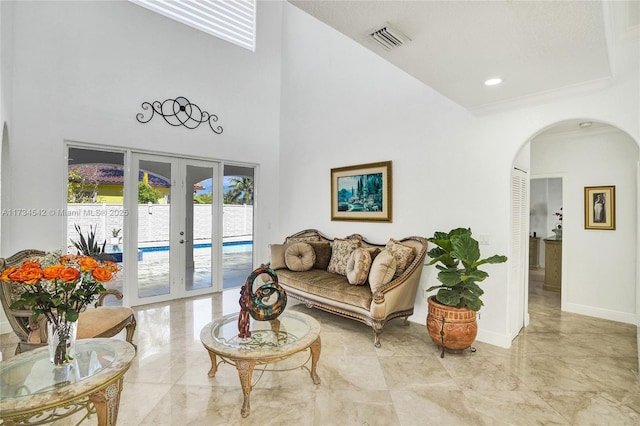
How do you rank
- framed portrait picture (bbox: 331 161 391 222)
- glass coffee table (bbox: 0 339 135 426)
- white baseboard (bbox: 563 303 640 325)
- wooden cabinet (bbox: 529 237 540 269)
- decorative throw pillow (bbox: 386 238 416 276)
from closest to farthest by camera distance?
glass coffee table (bbox: 0 339 135 426) < decorative throw pillow (bbox: 386 238 416 276) < white baseboard (bbox: 563 303 640 325) < framed portrait picture (bbox: 331 161 391 222) < wooden cabinet (bbox: 529 237 540 269)

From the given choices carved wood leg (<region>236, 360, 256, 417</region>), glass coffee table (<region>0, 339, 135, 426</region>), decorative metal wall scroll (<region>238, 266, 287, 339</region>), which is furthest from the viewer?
decorative metal wall scroll (<region>238, 266, 287, 339</region>)

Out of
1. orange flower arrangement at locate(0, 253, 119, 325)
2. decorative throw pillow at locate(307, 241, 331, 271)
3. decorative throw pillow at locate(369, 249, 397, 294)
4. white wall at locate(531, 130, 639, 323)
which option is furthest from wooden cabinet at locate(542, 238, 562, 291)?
orange flower arrangement at locate(0, 253, 119, 325)

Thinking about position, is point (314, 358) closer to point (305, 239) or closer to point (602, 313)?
point (305, 239)

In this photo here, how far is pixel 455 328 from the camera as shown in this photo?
2.91 metres

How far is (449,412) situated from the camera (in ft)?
7.02

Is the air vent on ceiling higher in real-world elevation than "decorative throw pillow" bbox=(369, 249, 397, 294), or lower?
higher

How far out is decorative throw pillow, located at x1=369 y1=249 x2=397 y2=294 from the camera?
11.0 ft

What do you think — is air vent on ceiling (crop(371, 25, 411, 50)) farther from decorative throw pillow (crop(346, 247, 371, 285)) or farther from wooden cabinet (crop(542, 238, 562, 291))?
wooden cabinet (crop(542, 238, 562, 291))

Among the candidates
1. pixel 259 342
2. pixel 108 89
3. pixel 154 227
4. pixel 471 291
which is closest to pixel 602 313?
pixel 471 291

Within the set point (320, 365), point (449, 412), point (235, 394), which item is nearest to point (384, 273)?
point (320, 365)

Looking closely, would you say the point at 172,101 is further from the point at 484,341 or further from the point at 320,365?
the point at 484,341

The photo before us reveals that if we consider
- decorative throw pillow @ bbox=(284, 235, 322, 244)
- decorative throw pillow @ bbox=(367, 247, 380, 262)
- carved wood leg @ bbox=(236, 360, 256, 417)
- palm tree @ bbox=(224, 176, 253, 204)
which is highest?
palm tree @ bbox=(224, 176, 253, 204)

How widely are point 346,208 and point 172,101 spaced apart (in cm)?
312

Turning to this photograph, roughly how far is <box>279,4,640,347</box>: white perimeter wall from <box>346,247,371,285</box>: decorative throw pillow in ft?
2.19
